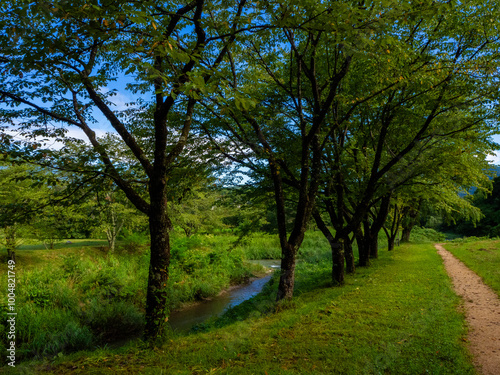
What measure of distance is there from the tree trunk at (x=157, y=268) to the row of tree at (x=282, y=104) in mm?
18

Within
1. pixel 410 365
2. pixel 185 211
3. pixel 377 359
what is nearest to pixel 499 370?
pixel 410 365

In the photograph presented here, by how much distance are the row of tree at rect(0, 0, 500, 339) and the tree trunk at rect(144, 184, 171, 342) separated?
2cm

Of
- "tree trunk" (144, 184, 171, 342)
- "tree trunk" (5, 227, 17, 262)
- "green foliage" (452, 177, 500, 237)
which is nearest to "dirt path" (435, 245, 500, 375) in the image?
"tree trunk" (144, 184, 171, 342)

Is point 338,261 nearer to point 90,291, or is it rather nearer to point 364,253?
point 364,253

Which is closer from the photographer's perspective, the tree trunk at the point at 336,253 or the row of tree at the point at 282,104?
the row of tree at the point at 282,104

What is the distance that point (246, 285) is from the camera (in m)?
15.6

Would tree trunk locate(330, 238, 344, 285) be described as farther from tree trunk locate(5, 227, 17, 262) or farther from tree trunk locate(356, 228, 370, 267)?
tree trunk locate(5, 227, 17, 262)

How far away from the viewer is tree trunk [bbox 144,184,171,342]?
16.0 feet

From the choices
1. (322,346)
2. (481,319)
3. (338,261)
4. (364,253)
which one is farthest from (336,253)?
(322,346)

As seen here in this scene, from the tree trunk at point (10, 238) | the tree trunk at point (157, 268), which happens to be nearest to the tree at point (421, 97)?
the tree trunk at point (157, 268)

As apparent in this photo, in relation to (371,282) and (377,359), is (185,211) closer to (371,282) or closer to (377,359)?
(371,282)

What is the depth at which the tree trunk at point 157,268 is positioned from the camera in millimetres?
4879

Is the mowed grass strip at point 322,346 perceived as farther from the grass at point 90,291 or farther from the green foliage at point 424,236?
the green foliage at point 424,236

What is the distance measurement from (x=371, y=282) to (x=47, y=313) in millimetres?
9995
